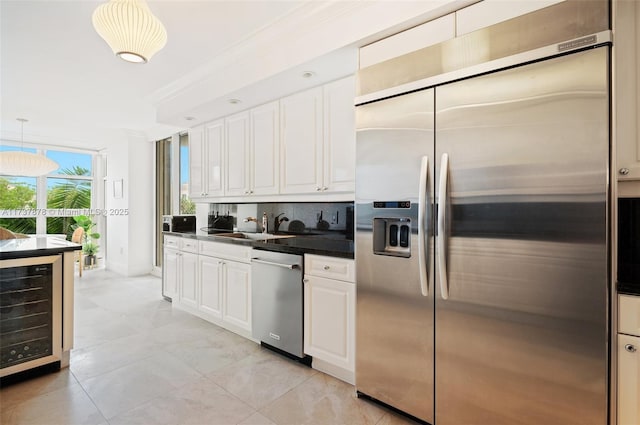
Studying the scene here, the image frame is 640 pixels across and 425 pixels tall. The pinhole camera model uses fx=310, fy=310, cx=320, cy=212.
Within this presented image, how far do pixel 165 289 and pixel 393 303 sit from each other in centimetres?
324

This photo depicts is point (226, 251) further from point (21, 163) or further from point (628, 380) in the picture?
point (21, 163)

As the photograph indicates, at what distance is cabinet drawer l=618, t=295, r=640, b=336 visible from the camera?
4.09 ft

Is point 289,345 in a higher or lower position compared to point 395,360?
lower

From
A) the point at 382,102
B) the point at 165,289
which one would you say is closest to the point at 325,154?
the point at 382,102

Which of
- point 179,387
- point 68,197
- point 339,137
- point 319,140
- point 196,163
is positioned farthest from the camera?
point 68,197

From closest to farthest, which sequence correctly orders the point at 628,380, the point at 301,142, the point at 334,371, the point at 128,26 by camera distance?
the point at 628,380 < the point at 128,26 < the point at 334,371 < the point at 301,142

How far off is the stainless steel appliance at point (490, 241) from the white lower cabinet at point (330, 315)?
16 cm

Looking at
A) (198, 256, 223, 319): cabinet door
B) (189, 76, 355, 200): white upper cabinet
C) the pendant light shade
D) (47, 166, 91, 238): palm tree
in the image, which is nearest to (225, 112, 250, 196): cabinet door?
(189, 76, 355, 200): white upper cabinet

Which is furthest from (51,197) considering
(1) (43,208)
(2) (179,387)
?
(2) (179,387)

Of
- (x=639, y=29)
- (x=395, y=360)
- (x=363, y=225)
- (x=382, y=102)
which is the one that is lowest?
(x=395, y=360)

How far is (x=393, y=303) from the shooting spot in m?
1.79

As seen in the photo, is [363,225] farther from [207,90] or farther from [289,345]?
[207,90]

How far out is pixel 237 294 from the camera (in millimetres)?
2855

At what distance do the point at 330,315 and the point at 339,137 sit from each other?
1367 millimetres
